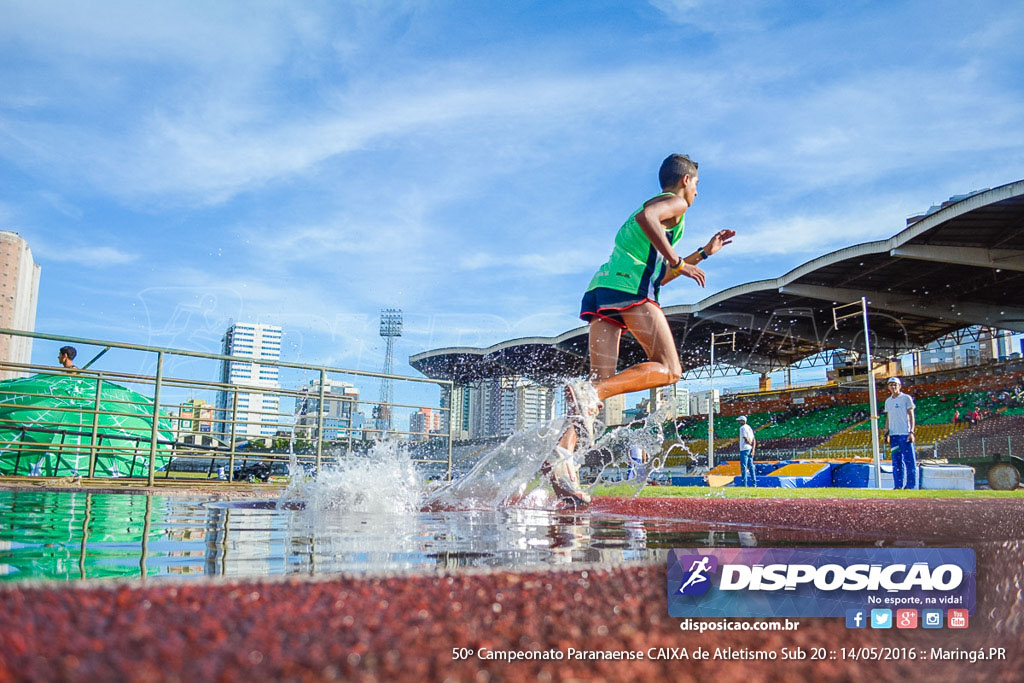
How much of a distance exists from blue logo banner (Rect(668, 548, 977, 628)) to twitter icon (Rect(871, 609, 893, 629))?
0.01 metres

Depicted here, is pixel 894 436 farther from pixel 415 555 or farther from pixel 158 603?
pixel 158 603

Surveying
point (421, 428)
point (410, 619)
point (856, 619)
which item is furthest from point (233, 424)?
point (856, 619)

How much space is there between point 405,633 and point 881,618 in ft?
2.72

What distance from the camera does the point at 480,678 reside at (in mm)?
783

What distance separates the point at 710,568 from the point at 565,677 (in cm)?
61

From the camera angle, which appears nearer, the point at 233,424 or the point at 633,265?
the point at 633,265

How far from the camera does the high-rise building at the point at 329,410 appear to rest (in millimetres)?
8391

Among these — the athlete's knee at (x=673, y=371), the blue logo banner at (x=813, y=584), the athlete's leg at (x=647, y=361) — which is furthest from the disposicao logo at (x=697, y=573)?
the athlete's knee at (x=673, y=371)

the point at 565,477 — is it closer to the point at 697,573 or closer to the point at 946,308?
the point at 697,573

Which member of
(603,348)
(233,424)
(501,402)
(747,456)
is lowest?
(747,456)

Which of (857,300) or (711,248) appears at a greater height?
(857,300)

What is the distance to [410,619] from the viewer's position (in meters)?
0.97

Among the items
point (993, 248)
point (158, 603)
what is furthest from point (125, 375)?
point (993, 248)

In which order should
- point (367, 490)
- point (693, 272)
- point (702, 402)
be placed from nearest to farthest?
point (367, 490) < point (693, 272) < point (702, 402)
